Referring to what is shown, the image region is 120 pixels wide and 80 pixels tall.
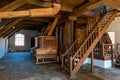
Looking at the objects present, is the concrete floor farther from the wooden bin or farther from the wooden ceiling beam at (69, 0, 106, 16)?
the wooden ceiling beam at (69, 0, 106, 16)

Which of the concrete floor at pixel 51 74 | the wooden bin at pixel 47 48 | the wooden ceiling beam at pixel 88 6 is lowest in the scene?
the concrete floor at pixel 51 74

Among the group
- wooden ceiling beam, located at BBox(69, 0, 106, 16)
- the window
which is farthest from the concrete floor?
the window

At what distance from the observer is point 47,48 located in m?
7.73

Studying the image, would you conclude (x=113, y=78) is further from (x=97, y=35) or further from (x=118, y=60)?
(x=118, y=60)

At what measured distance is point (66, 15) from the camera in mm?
6504

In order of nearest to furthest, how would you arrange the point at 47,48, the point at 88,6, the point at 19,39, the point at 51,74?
the point at 88,6, the point at 51,74, the point at 47,48, the point at 19,39

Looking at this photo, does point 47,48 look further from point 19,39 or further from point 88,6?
point 19,39

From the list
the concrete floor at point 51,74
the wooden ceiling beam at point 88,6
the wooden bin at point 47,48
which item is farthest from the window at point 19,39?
the wooden ceiling beam at point 88,6

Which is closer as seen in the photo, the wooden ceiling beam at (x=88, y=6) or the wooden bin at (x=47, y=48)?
the wooden ceiling beam at (x=88, y=6)

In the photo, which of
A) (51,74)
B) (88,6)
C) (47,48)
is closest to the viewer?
(88,6)

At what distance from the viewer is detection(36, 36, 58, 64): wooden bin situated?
7520mm

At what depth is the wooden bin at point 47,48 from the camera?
7520 millimetres

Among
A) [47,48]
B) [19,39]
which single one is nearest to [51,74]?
[47,48]

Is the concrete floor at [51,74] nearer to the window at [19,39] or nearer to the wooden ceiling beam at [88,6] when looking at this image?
the wooden ceiling beam at [88,6]
